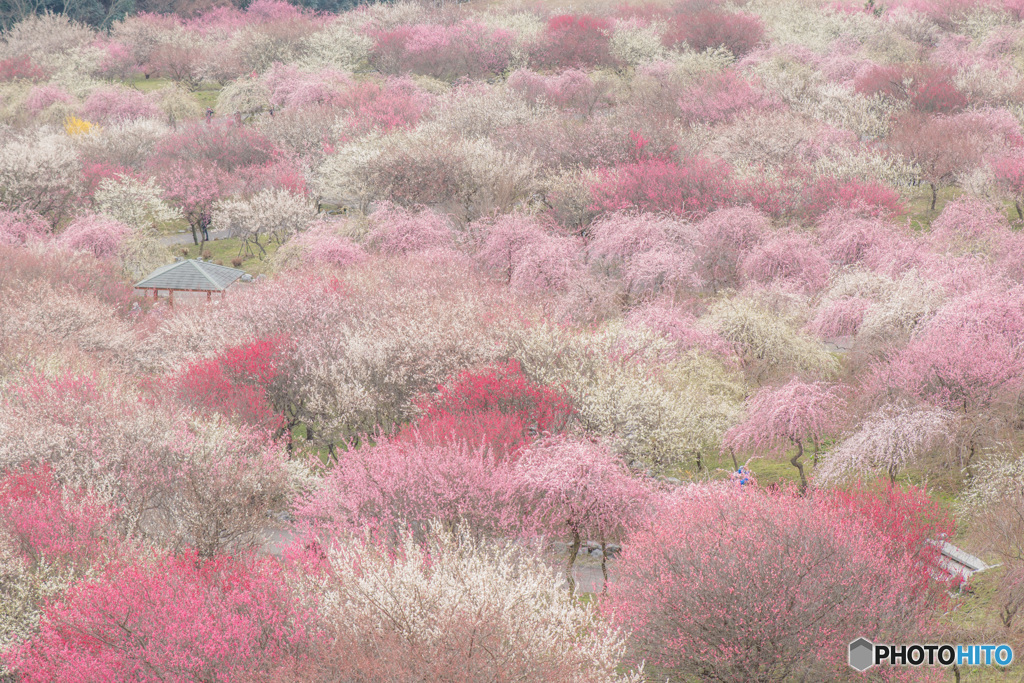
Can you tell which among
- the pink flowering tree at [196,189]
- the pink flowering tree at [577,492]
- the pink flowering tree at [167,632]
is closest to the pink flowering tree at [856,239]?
the pink flowering tree at [577,492]

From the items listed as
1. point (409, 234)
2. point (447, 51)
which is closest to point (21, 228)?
point (409, 234)

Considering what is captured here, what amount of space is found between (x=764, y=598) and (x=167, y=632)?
9309 mm

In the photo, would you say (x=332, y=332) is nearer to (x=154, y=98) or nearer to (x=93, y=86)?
(x=154, y=98)

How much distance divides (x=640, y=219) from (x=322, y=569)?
26.3 metres

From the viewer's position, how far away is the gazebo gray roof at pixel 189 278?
41719 mm

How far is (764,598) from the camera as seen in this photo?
1378 cm

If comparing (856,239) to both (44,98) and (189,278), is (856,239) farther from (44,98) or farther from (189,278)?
(44,98)

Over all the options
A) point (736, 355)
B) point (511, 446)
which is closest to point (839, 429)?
point (736, 355)

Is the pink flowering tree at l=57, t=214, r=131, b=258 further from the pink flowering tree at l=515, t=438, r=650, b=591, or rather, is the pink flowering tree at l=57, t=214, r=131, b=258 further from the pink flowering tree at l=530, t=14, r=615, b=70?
the pink flowering tree at l=530, t=14, r=615, b=70

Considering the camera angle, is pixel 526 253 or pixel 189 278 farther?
pixel 189 278

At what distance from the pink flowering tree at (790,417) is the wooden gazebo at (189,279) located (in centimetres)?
2678

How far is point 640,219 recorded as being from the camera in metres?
38.1

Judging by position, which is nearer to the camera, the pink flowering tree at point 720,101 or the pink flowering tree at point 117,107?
the pink flowering tree at point 720,101

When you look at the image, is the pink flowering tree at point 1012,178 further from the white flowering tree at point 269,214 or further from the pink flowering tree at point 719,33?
the pink flowering tree at point 719,33
